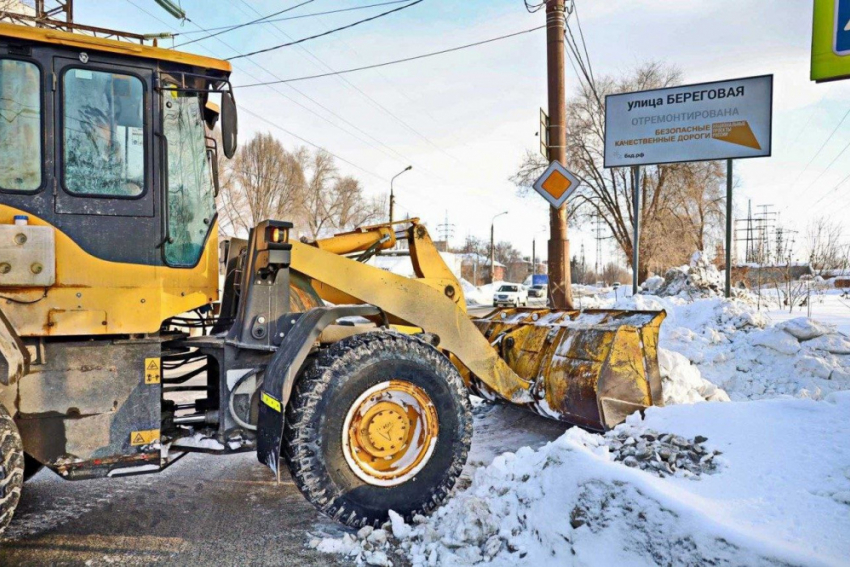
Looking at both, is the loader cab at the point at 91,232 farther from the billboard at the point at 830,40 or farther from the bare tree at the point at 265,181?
the bare tree at the point at 265,181

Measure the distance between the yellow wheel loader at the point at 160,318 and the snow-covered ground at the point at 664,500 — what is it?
41 cm

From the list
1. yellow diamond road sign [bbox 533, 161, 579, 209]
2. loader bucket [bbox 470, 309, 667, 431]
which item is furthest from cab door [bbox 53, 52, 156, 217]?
yellow diamond road sign [bbox 533, 161, 579, 209]

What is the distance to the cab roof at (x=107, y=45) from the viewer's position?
333cm

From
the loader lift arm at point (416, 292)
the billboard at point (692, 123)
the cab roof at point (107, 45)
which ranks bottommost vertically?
the loader lift arm at point (416, 292)

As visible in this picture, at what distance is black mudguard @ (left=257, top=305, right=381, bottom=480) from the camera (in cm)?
353

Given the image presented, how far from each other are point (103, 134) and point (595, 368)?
13.0 feet

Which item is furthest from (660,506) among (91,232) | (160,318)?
(91,232)

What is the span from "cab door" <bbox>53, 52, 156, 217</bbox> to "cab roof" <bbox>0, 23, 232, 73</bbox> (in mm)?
75

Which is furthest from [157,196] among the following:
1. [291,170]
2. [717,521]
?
[291,170]

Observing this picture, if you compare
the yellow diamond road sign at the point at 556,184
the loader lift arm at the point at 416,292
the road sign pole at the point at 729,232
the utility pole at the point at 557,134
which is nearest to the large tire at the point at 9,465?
the loader lift arm at the point at 416,292

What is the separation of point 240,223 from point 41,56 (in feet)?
115

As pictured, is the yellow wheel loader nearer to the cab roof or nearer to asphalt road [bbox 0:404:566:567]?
the cab roof

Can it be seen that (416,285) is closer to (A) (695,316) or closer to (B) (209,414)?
(B) (209,414)

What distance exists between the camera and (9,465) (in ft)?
9.81
